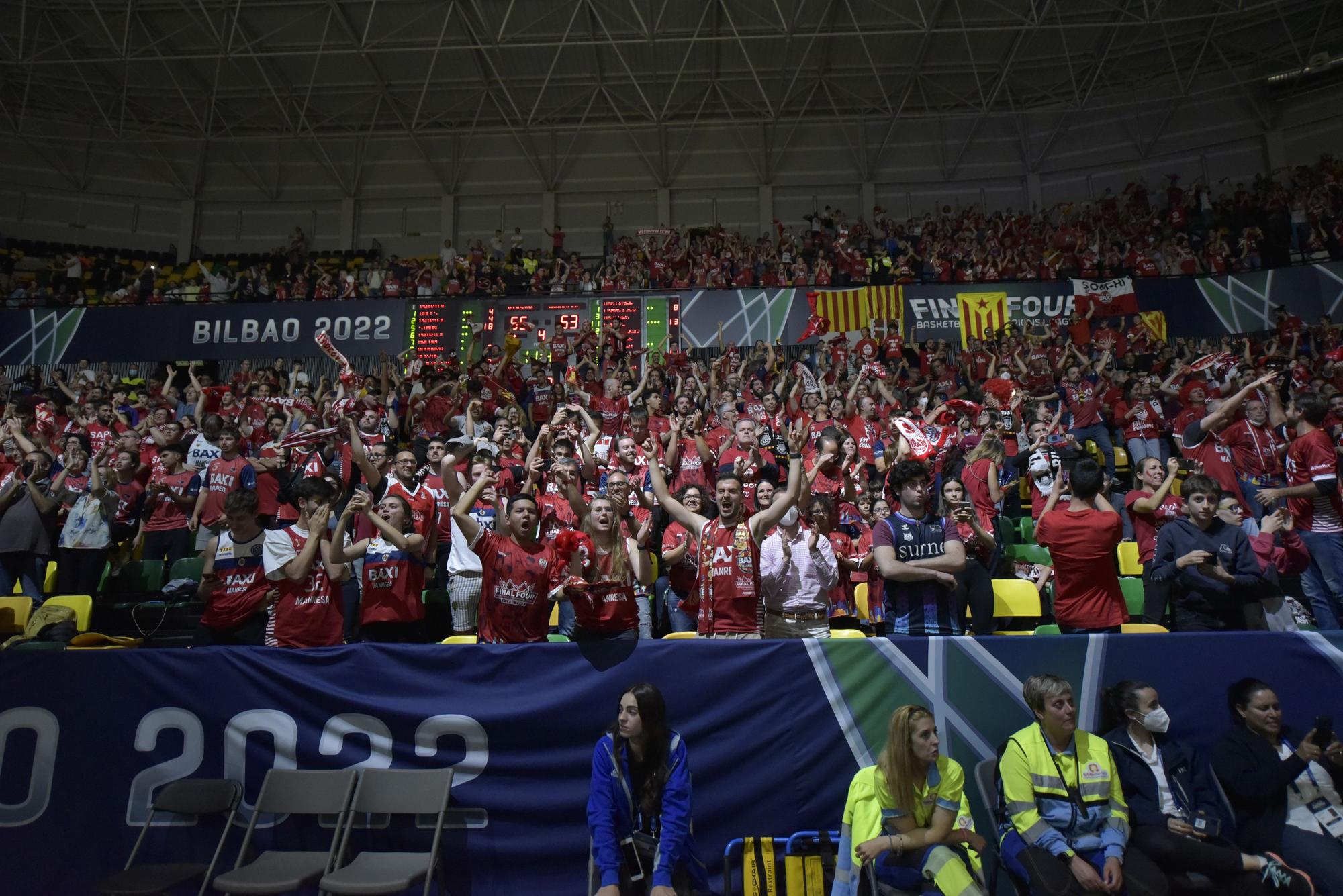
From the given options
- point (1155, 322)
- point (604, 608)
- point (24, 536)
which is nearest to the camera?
point (604, 608)

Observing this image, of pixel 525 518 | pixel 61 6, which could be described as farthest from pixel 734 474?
pixel 61 6

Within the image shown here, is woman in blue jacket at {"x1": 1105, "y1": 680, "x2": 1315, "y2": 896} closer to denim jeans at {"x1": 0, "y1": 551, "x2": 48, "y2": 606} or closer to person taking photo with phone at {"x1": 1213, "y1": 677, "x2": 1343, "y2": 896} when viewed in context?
person taking photo with phone at {"x1": 1213, "y1": 677, "x2": 1343, "y2": 896}

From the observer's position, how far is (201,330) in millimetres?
16516

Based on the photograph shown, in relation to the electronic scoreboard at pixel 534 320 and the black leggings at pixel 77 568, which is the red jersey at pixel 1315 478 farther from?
the electronic scoreboard at pixel 534 320

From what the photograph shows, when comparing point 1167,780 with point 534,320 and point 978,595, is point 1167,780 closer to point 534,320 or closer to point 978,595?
point 978,595

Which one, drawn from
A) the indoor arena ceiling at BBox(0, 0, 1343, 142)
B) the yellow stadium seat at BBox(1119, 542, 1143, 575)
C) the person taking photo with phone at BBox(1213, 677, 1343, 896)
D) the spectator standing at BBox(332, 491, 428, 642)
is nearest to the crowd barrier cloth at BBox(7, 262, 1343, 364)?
the indoor arena ceiling at BBox(0, 0, 1343, 142)

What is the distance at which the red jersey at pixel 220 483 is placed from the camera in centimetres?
820

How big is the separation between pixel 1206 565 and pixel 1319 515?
60.8 inches

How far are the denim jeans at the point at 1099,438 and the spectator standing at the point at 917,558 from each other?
6.44 metres

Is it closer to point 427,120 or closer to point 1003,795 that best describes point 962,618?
point 1003,795

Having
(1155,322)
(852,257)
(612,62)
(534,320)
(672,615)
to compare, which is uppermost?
(612,62)

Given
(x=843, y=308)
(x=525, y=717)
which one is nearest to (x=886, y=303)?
(x=843, y=308)

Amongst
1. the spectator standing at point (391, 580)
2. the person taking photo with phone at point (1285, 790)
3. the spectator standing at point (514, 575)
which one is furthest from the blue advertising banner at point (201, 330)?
the person taking photo with phone at point (1285, 790)

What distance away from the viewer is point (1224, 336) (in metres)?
15.6
